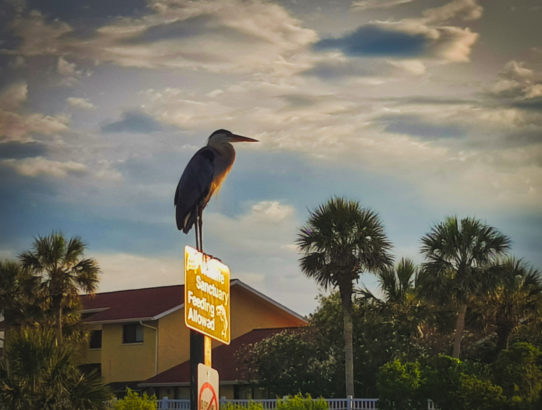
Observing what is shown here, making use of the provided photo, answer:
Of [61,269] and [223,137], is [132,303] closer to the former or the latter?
[61,269]

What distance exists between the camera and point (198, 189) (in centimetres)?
1540

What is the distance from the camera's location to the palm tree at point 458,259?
37.5 meters

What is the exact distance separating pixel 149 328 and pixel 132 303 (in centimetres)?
354

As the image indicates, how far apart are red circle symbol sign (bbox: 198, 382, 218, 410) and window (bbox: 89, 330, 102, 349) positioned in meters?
37.0

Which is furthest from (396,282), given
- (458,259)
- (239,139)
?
(239,139)

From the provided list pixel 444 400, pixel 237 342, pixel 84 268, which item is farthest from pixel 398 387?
pixel 84 268

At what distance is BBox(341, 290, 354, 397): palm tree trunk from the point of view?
35.1m

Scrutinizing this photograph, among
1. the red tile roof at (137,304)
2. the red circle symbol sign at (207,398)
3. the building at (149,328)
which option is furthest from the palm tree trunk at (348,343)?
the red circle symbol sign at (207,398)

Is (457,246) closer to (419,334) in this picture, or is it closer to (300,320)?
(419,334)

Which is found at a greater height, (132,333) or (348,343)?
(132,333)

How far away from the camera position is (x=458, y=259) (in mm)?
38469

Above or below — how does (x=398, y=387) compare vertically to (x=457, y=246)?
below

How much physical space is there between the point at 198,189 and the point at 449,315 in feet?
86.7

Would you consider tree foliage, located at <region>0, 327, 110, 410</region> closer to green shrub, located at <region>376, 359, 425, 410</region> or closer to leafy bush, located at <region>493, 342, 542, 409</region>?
green shrub, located at <region>376, 359, 425, 410</region>
